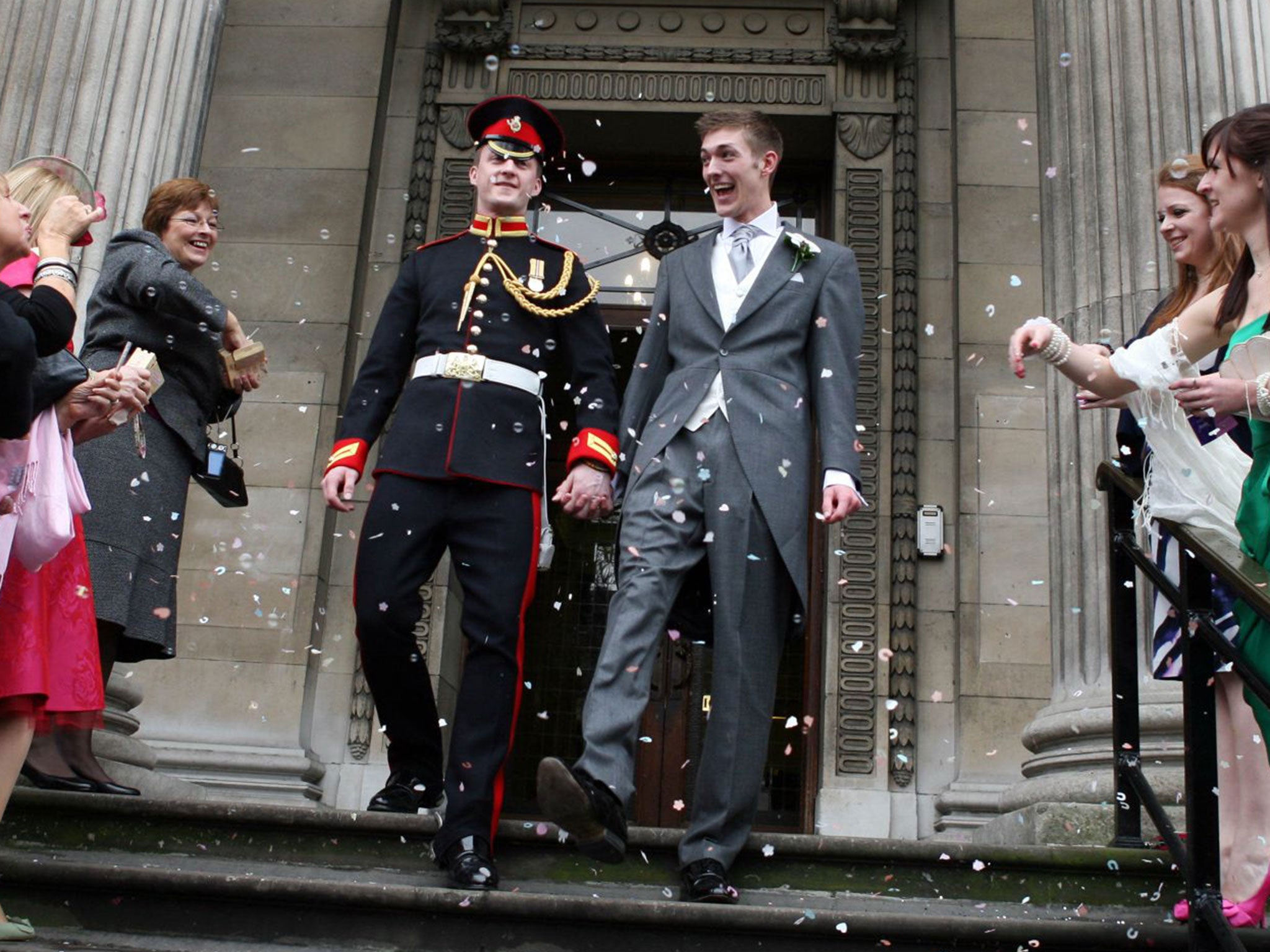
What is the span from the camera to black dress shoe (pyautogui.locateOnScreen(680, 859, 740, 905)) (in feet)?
12.6

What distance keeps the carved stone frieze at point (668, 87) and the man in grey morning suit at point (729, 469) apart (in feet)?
13.2

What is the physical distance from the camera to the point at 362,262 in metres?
8.32

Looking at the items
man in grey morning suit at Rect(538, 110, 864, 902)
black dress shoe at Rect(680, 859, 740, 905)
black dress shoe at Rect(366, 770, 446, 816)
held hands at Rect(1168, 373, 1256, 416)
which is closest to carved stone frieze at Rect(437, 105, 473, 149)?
man in grey morning suit at Rect(538, 110, 864, 902)

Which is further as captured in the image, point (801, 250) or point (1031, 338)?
point (801, 250)

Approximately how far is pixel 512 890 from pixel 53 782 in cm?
164

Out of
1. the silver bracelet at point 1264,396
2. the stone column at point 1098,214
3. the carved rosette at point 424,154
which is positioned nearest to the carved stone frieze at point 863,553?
the stone column at point 1098,214

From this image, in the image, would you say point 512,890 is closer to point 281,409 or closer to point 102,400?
point 102,400

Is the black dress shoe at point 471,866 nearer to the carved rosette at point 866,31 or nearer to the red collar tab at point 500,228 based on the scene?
the red collar tab at point 500,228

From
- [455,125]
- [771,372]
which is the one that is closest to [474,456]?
[771,372]

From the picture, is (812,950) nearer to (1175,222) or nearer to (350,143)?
(1175,222)

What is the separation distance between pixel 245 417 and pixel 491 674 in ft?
14.2

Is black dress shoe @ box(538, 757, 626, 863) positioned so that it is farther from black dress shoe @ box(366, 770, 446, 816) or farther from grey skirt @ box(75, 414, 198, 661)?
grey skirt @ box(75, 414, 198, 661)

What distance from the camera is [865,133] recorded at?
8.31m

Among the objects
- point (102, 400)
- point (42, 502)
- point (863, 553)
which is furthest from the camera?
point (863, 553)
